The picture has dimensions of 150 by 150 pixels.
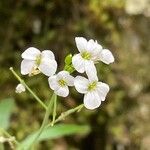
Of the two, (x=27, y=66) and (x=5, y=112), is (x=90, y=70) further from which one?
(x=5, y=112)

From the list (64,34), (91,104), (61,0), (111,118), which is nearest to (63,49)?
(64,34)

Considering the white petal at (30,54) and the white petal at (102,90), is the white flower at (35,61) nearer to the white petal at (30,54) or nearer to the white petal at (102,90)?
the white petal at (30,54)

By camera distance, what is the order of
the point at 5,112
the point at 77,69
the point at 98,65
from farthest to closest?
1. the point at 98,65
2. the point at 5,112
3. the point at 77,69

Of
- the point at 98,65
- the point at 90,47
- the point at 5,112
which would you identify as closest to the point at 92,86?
the point at 90,47

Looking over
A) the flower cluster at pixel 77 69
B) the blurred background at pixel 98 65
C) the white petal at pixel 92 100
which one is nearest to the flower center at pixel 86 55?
the flower cluster at pixel 77 69

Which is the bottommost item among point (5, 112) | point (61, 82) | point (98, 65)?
point (98, 65)

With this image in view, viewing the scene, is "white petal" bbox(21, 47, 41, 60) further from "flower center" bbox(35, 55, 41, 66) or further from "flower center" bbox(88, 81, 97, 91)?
"flower center" bbox(88, 81, 97, 91)

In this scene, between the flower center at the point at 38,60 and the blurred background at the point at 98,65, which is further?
the blurred background at the point at 98,65

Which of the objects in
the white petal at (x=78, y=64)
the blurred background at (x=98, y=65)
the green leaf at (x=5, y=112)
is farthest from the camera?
the blurred background at (x=98, y=65)
